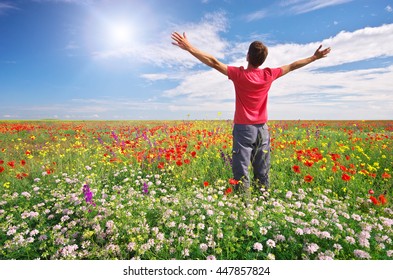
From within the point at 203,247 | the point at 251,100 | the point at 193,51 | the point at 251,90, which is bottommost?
the point at 203,247

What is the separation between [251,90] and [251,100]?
0.14 m

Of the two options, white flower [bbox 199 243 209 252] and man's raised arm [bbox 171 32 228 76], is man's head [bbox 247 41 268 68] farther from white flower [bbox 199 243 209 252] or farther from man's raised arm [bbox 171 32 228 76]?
white flower [bbox 199 243 209 252]

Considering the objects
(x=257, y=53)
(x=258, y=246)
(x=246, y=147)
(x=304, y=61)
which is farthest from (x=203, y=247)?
(x=304, y=61)

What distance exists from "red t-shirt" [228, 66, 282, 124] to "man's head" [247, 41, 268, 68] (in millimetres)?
126

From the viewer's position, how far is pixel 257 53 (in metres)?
3.48

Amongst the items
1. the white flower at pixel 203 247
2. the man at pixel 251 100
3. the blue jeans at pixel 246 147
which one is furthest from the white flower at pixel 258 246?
the blue jeans at pixel 246 147

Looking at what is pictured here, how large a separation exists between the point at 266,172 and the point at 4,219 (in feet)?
12.1

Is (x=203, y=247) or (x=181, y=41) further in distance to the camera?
(x=181, y=41)

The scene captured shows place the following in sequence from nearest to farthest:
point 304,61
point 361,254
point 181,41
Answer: point 361,254 < point 181,41 < point 304,61

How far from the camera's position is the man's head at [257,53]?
11.3 ft

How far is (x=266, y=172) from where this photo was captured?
409 cm

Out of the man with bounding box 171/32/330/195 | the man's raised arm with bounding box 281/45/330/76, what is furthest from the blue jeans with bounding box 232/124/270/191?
the man's raised arm with bounding box 281/45/330/76

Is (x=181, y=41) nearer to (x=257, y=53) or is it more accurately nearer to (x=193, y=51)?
(x=193, y=51)

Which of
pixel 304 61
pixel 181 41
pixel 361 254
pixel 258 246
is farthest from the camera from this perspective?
pixel 304 61
